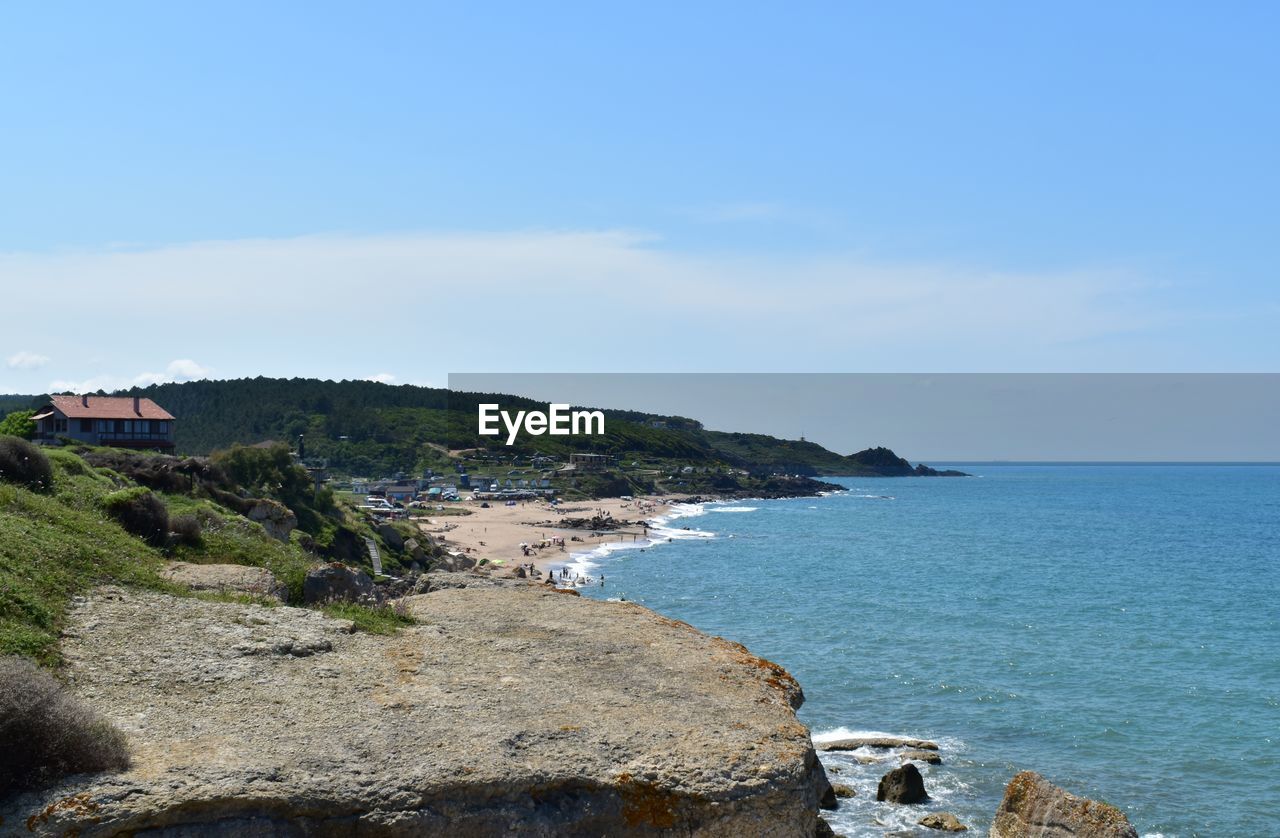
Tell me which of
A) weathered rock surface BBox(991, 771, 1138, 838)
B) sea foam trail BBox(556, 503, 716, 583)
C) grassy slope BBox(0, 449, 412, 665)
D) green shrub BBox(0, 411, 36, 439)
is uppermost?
green shrub BBox(0, 411, 36, 439)

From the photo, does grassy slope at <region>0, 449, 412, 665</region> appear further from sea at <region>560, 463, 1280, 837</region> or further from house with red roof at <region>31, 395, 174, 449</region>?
house with red roof at <region>31, 395, 174, 449</region>

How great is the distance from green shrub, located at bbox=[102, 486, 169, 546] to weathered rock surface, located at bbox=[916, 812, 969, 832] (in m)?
15.2

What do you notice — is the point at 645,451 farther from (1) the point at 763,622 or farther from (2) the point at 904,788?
(2) the point at 904,788

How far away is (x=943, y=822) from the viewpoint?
746 inches

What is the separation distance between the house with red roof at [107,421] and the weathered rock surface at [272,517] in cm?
2009

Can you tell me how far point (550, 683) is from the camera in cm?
1018

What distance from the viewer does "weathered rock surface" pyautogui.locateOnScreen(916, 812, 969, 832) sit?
1878 centimetres

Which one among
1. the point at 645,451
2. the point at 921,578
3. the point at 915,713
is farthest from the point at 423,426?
the point at 915,713

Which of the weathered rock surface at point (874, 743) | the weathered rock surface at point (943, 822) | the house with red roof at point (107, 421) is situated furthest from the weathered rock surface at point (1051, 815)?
the house with red roof at point (107, 421)

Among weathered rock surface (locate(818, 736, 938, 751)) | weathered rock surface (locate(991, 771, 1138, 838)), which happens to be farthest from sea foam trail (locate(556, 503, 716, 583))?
weathered rock surface (locate(991, 771, 1138, 838))

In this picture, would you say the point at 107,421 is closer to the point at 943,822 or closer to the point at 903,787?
the point at 903,787

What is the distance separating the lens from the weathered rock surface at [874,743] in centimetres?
2375

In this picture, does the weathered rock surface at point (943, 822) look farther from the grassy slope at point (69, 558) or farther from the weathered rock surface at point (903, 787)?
the grassy slope at point (69, 558)

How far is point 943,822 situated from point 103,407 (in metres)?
46.4
